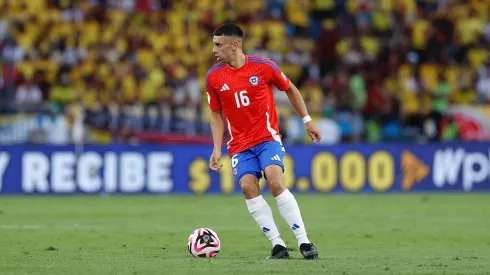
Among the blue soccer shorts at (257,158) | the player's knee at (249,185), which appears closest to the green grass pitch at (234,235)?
the player's knee at (249,185)

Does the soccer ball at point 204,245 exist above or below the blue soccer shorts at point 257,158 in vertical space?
below

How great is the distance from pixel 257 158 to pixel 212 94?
84 cm

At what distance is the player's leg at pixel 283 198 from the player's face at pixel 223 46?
1055mm

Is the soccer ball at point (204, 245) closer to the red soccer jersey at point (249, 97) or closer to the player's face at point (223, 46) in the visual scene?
the red soccer jersey at point (249, 97)

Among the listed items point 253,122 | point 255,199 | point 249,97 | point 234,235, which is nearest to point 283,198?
point 255,199

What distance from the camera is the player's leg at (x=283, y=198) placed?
34.4 ft

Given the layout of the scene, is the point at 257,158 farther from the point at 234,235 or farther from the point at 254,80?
the point at 234,235

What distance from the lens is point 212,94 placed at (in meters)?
11.1

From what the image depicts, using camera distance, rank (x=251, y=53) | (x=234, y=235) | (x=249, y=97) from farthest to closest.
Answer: (x=251, y=53), (x=234, y=235), (x=249, y=97)

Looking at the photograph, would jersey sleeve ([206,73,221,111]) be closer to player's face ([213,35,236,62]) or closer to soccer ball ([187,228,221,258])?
player's face ([213,35,236,62])

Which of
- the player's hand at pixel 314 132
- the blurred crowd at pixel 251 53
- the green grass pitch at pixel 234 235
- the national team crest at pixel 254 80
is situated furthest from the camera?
the blurred crowd at pixel 251 53

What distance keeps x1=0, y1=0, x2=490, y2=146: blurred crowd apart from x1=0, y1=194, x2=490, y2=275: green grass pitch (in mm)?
2249

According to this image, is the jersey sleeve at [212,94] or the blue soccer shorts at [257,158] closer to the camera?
the blue soccer shorts at [257,158]

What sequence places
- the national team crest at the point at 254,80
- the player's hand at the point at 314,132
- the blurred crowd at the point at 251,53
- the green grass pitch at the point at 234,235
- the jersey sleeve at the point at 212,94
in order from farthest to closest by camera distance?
the blurred crowd at the point at 251,53, the jersey sleeve at the point at 212,94, the national team crest at the point at 254,80, the player's hand at the point at 314,132, the green grass pitch at the point at 234,235
